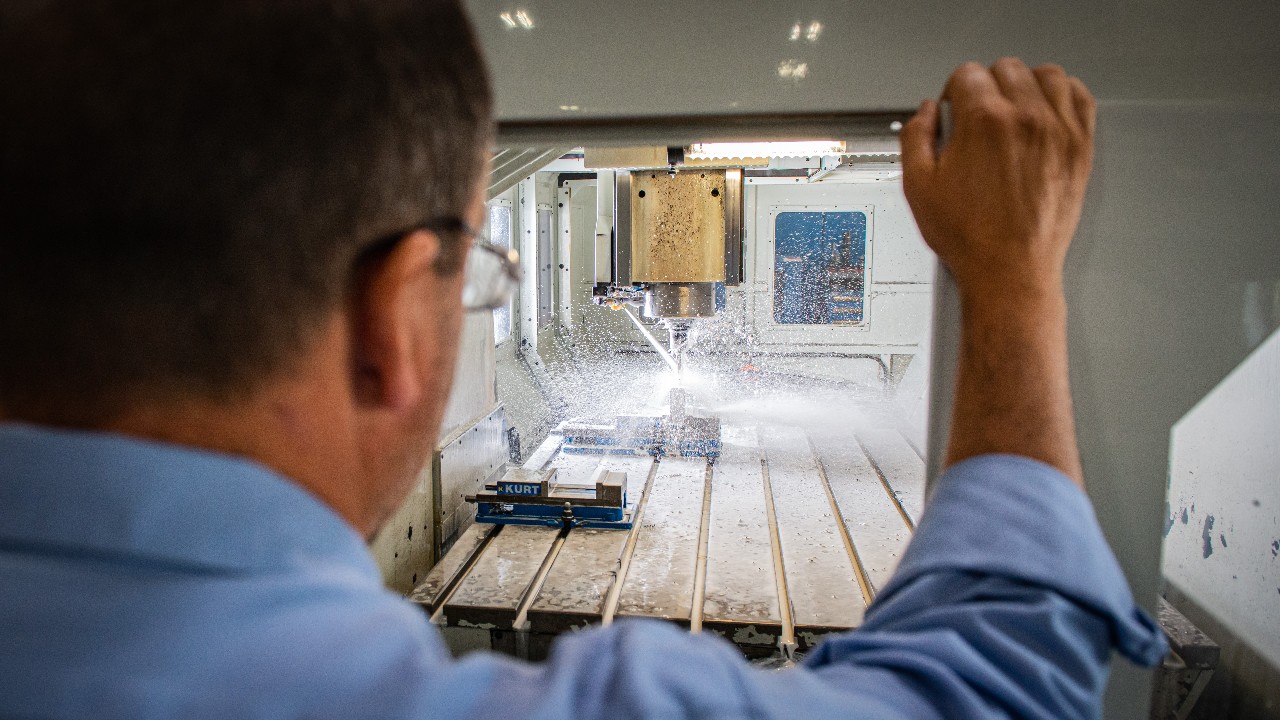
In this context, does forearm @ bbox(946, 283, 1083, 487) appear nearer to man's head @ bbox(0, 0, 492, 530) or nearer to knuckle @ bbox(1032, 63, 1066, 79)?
knuckle @ bbox(1032, 63, 1066, 79)

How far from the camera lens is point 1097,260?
101cm

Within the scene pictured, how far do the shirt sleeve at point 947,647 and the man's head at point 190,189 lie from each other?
258mm

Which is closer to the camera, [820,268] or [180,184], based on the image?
[180,184]

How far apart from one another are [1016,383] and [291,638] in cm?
62

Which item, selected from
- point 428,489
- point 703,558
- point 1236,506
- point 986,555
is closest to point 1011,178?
point 986,555

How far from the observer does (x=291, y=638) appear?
419mm

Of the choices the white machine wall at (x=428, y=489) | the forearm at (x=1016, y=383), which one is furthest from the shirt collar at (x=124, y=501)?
the white machine wall at (x=428, y=489)

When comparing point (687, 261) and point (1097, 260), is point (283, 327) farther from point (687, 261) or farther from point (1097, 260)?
point (687, 261)

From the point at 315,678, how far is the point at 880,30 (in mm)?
984

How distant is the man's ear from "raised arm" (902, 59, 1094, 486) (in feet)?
1.66

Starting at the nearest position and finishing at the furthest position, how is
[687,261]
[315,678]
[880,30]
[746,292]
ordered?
[315,678]
[880,30]
[687,261]
[746,292]

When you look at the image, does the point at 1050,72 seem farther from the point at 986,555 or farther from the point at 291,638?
the point at 291,638

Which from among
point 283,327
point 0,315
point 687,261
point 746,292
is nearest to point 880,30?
point 283,327

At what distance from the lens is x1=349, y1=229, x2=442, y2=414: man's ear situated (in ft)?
1.66
